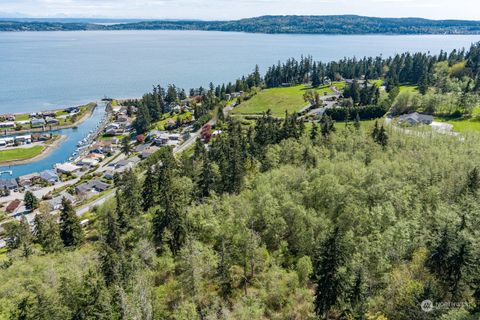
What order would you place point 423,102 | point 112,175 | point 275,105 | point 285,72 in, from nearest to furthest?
point 112,175
point 423,102
point 275,105
point 285,72

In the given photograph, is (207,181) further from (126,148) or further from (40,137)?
(40,137)

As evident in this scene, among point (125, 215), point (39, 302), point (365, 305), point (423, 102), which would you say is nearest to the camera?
point (365, 305)

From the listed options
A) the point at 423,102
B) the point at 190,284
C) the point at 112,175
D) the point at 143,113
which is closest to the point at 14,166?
the point at 112,175

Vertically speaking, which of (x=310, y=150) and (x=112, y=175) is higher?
(x=310, y=150)

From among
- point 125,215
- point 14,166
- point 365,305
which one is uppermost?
point 365,305

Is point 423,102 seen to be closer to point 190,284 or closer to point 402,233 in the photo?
point 402,233

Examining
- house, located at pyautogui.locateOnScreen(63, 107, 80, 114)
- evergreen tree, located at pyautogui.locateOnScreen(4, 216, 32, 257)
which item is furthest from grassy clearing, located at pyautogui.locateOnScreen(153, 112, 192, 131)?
evergreen tree, located at pyautogui.locateOnScreen(4, 216, 32, 257)

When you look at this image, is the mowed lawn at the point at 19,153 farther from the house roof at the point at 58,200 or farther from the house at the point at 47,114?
the house roof at the point at 58,200

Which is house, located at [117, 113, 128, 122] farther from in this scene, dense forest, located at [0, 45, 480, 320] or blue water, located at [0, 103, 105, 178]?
dense forest, located at [0, 45, 480, 320]
